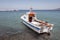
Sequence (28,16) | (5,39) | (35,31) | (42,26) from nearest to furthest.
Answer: (5,39) < (42,26) < (35,31) < (28,16)

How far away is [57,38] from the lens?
59.4 ft

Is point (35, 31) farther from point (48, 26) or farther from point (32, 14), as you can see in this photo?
point (32, 14)

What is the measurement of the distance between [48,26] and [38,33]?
202 centimetres

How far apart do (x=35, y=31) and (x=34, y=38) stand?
3567 mm

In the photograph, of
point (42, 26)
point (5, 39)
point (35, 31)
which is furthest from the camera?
point (35, 31)

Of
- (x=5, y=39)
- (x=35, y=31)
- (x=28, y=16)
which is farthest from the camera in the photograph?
(x=28, y=16)

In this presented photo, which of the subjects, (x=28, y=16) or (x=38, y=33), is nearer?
(x=38, y=33)

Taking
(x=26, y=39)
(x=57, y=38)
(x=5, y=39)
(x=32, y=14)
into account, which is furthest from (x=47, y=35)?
(x=32, y=14)

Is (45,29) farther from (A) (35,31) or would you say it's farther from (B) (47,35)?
(A) (35,31)

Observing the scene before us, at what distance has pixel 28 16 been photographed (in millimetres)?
26766

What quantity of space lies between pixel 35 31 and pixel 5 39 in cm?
622

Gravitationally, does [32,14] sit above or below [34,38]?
above

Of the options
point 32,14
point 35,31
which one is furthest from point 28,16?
point 35,31

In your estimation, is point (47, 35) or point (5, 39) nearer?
point (5, 39)
